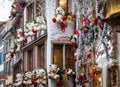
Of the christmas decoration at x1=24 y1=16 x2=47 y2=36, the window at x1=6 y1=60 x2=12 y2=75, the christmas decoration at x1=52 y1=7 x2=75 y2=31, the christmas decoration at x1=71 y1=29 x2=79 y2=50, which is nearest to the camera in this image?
the christmas decoration at x1=71 y1=29 x2=79 y2=50

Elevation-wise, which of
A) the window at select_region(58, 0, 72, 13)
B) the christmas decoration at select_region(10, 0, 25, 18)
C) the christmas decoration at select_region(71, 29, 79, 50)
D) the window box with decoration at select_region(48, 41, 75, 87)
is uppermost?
the christmas decoration at select_region(10, 0, 25, 18)

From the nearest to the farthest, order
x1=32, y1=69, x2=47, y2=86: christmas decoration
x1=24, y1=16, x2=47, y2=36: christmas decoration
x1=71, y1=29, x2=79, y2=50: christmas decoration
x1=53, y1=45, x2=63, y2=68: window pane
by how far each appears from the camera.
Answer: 1. x1=71, y1=29, x2=79, y2=50: christmas decoration
2. x1=32, y1=69, x2=47, y2=86: christmas decoration
3. x1=53, y1=45, x2=63, y2=68: window pane
4. x1=24, y1=16, x2=47, y2=36: christmas decoration

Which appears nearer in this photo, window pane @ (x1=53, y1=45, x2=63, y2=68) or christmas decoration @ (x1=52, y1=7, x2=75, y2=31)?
christmas decoration @ (x1=52, y1=7, x2=75, y2=31)

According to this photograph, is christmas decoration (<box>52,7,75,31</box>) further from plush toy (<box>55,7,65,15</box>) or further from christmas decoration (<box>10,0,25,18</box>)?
christmas decoration (<box>10,0,25,18</box>)

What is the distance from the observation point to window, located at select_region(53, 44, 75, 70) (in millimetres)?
32125

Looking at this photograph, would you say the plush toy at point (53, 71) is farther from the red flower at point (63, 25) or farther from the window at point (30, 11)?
the window at point (30, 11)

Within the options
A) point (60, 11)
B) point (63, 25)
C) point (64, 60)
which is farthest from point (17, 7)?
point (64, 60)

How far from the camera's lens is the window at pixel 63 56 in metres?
32.1

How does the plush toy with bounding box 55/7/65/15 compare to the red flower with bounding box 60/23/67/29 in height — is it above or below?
above

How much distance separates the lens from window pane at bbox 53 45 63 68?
106 ft

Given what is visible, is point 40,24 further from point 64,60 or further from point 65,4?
point 64,60

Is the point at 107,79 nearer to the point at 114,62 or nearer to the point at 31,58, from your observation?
the point at 114,62

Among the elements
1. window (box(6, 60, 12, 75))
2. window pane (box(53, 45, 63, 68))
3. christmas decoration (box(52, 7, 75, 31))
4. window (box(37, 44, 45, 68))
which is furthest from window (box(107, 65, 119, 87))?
window (box(6, 60, 12, 75))

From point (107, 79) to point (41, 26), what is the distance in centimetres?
998
